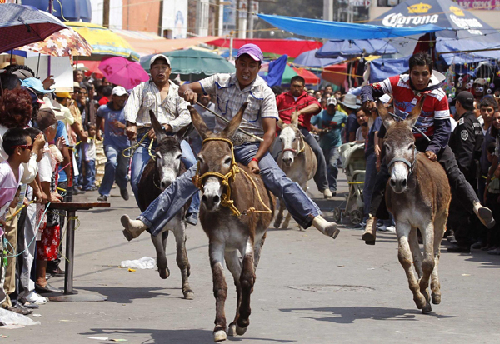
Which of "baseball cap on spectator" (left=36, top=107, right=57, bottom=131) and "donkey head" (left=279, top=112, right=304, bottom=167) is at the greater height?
"baseball cap on spectator" (left=36, top=107, right=57, bottom=131)

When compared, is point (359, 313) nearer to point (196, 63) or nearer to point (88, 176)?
point (88, 176)

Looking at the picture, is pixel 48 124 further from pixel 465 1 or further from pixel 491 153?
pixel 465 1

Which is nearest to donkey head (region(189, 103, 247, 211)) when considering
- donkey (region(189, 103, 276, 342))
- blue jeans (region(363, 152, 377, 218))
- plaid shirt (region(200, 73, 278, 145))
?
donkey (region(189, 103, 276, 342))

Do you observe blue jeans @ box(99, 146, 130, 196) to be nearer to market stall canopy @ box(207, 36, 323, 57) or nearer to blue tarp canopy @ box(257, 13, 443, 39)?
blue tarp canopy @ box(257, 13, 443, 39)

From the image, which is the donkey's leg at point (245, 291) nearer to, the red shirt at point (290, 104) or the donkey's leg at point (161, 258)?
the donkey's leg at point (161, 258)

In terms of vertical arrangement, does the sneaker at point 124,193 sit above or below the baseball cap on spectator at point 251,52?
below

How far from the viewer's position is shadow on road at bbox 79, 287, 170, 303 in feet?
31.9

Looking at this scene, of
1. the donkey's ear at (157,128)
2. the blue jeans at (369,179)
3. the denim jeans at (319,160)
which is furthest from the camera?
the denim jeans at (319,160)

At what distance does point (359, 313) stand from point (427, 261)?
0.90 m

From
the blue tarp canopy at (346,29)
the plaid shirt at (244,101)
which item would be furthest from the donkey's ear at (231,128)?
the blue tarp canopy at (346,29)

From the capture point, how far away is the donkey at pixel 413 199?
896cm

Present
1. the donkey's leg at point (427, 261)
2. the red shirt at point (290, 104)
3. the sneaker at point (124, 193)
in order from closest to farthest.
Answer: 1. the donkey's leg at point (427, 261)
2. the red shirt at point (290, 104)
3. the sneaker at point (124, 193)

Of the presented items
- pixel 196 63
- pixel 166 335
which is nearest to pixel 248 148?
pixel 166 335

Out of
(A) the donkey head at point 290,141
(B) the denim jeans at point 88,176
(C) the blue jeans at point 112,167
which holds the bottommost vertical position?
(B) the denim jeans at point 88,176
